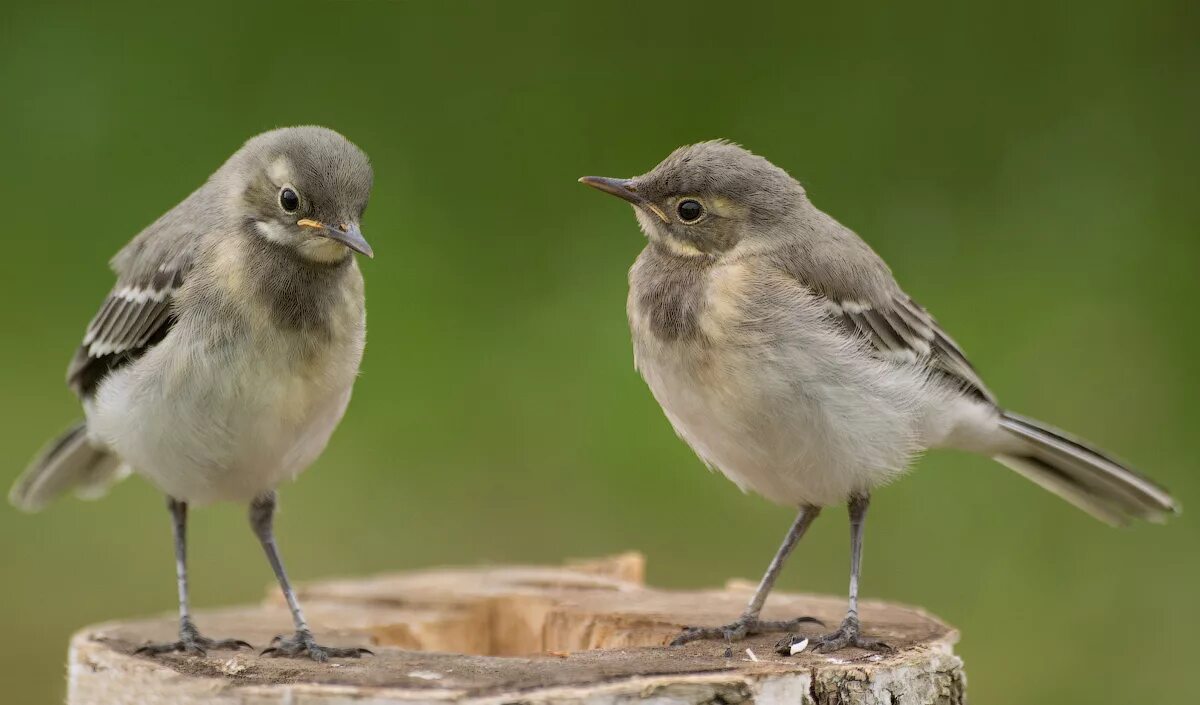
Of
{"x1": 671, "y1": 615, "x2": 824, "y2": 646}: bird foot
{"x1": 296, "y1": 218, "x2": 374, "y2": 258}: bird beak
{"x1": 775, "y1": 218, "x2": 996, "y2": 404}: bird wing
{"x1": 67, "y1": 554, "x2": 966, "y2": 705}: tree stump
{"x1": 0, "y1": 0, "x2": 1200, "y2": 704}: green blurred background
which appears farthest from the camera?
{"x1": 0, "y1": 0, "x2": 1200, "y2": 704}: green blurred background

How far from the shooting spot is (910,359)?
227 inches

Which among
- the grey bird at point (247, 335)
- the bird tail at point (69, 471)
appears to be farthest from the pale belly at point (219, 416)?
the bird tail at point (69, 471)

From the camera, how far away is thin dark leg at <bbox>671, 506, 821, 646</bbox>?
5266 mm

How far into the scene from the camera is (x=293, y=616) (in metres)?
5.36

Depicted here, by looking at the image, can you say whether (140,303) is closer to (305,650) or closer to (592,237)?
(305,650)

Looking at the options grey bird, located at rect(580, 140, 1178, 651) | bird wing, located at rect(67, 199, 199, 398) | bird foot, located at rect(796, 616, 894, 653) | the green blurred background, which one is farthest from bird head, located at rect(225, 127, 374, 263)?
the green blurred background

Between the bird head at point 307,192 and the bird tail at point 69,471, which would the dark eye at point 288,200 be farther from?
the bird tail at point 69,471

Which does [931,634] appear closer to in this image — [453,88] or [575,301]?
[575,301]

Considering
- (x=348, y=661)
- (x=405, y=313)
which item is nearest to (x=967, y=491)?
(x=405, y=313)

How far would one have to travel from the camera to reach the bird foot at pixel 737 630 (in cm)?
524

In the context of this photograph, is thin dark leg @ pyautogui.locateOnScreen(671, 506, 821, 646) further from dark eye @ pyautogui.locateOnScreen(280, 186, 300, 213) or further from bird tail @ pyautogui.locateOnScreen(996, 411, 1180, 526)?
dark eye @ pyautogui.locateOnScreen(280, 186, 300, 213)

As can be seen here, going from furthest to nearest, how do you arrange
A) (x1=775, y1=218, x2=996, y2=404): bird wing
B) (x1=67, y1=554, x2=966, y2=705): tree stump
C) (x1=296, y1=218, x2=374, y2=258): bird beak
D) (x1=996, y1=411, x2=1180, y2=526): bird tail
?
(x1=996, y1=411, x2=1180, y2=526): bird tail < (x1=775, y1=218, x2=996, y2=404): bird wing < (x1=296, y1=218, x2=374, y2=258): bird beak < (x1=67, y1=554, x2=966, y2=705): tree stump

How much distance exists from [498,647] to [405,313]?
2854 millimetres

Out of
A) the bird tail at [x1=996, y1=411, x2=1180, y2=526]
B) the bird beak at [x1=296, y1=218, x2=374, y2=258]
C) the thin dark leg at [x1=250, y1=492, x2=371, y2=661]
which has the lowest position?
the thin dark leg at [x1=250, y1=492, x2=371, y2=661]
